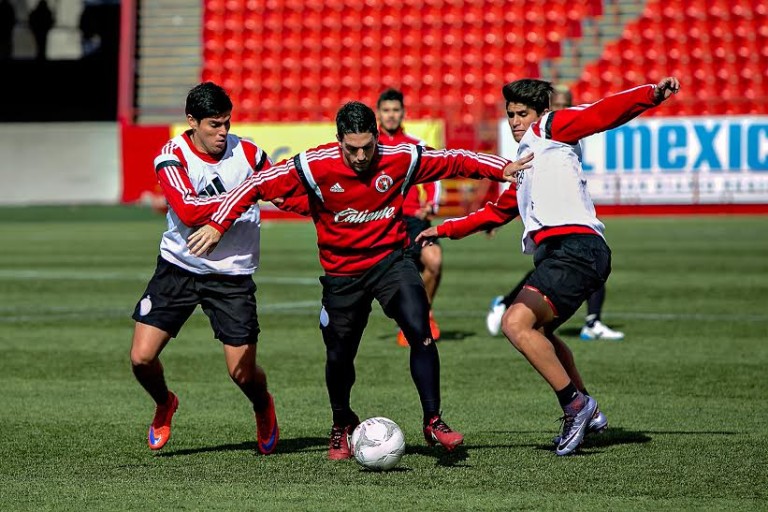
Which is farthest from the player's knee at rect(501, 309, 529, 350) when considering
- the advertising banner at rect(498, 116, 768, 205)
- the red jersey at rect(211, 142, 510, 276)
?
the advertising banner at rect(498, 116, 768, 205)

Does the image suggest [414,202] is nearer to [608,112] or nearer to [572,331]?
[572,331]

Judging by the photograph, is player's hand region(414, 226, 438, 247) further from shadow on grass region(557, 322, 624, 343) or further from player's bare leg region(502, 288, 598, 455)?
shadow on grass region(557, 322, 624, 343)

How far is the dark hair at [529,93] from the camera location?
653 cm

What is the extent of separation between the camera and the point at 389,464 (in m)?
5.82

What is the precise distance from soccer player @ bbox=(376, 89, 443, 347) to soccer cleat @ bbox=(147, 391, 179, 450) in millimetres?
3847

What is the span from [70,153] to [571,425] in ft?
107

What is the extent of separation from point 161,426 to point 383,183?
169 cm

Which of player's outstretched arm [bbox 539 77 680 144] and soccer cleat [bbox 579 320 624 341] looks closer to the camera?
player's outstretched arm [bbox 539 77 680 144]

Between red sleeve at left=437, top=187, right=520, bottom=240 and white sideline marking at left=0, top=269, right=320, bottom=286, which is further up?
red sleeve at left=437, top=187, right=520, bottom=240

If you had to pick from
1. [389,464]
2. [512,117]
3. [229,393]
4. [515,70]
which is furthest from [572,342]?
[515,70]

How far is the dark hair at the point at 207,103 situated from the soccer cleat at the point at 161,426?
150 cm

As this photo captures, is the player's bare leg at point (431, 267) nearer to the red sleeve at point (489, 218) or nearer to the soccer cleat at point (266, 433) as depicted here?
the red sleeve at point (489, 218)

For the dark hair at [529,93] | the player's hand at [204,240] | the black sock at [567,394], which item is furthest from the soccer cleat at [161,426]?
the dark hair at [529,93]

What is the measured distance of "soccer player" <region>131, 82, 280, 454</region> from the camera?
6316 millimetres
